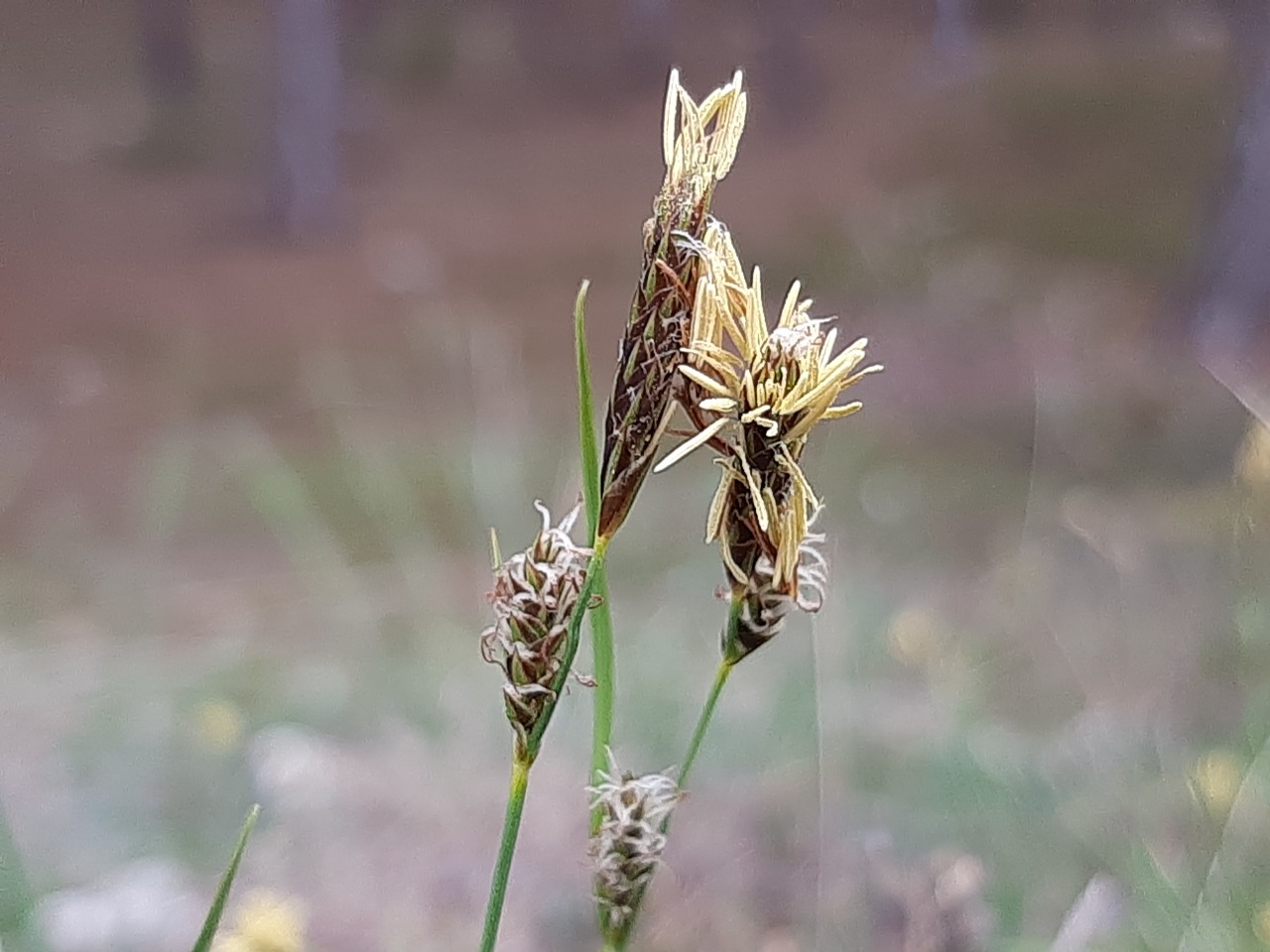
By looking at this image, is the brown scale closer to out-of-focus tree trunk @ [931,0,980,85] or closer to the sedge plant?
the sedge plant

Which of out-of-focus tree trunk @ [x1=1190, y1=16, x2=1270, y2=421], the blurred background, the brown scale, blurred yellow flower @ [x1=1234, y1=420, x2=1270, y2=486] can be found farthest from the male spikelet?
A: out-of-focus tree trunk @ [x1=1190, y1=16, x2=1270, y2=421]

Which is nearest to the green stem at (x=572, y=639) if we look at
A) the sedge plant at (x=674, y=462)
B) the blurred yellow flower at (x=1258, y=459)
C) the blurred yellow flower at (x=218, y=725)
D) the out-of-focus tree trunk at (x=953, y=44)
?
the sedge plant at (x=674, y=462)

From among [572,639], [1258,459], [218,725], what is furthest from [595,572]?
[218,725]

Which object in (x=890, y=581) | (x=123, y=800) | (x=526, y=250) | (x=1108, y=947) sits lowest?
(x=1108, y=947)

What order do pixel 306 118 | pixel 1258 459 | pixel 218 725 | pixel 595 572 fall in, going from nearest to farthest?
pixel 595 572 < pixel 1258 459 < pixel 218 725 < pixel 306 118

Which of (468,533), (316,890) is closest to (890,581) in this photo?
(468,533)

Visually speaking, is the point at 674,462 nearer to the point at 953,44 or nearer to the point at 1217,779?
the point at 1217,779

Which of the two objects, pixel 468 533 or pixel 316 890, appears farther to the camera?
pixel 468 533

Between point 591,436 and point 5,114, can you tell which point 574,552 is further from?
point 5,114
